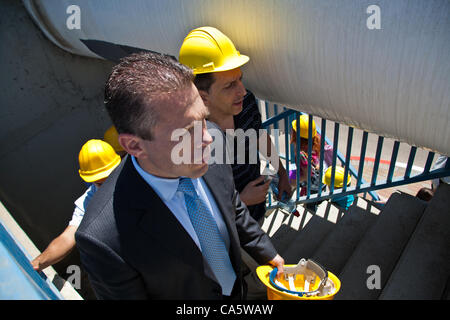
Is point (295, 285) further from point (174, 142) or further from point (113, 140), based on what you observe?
point (113, 140)

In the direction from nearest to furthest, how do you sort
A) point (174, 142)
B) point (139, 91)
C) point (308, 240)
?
point (139, 91)
point (174, 142)
point (308, 240)

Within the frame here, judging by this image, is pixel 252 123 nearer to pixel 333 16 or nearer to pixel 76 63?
pixel 333 16

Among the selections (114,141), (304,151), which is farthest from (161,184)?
(304,151)

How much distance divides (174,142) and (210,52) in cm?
A: 88

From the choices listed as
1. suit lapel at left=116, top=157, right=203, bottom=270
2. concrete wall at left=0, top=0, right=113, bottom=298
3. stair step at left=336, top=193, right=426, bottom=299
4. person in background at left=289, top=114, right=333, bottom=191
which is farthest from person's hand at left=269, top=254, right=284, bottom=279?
concrete wall at left=0, top=0, right=113, bottom=298

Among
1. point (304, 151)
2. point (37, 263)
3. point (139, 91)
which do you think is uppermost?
point (139, 91)

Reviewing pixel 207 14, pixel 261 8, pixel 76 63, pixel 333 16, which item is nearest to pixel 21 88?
pixel 76 63

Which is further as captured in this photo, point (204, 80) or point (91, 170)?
point (91, 170)

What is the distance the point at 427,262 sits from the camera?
2.16 metres

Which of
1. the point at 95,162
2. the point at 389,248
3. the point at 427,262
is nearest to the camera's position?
the point at 427,262

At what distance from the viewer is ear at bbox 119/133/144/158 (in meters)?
1.16

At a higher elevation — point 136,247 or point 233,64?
point 233,64
